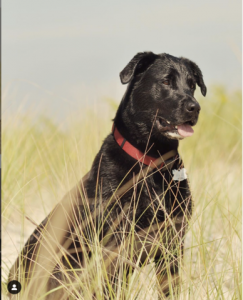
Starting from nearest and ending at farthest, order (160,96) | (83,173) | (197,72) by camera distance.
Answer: (160,96) → (197,72) → (83,173)

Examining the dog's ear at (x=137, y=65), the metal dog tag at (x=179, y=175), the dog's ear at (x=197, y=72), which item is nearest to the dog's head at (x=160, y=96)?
the dog's ear at (x=137, y=65)

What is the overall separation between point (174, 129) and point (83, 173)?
1.03 m

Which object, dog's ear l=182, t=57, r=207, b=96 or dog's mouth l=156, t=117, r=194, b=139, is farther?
dog's ear l=182, t=57, r=207, b=96

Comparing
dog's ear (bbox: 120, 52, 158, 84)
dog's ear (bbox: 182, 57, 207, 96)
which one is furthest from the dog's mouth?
dog's ear (bbox: 182, 57, 207, 96)

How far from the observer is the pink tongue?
9.37ft

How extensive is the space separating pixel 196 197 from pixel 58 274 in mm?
1359

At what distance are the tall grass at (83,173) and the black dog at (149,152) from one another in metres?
0.17

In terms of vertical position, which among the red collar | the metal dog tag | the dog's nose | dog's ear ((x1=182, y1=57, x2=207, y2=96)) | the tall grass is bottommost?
the tall grass

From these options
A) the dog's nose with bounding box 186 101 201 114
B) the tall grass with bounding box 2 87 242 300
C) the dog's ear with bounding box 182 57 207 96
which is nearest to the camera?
the tall grass with bounding box 2 87 242 300

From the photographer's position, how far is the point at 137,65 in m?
3.09

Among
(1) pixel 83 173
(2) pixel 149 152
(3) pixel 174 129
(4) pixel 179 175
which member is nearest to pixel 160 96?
(3) pixel 174 129

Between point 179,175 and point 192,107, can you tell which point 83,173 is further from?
point 192,107

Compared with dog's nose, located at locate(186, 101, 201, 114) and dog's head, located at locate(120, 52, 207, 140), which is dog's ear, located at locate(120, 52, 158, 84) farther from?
dog's nose, located at locate(186, 101, 201, 114)

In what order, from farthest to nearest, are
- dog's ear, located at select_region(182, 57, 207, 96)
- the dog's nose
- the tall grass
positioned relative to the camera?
dog's ear, located at select_region(182, 57, 207, 96) → the dog's nose → the tall grass
